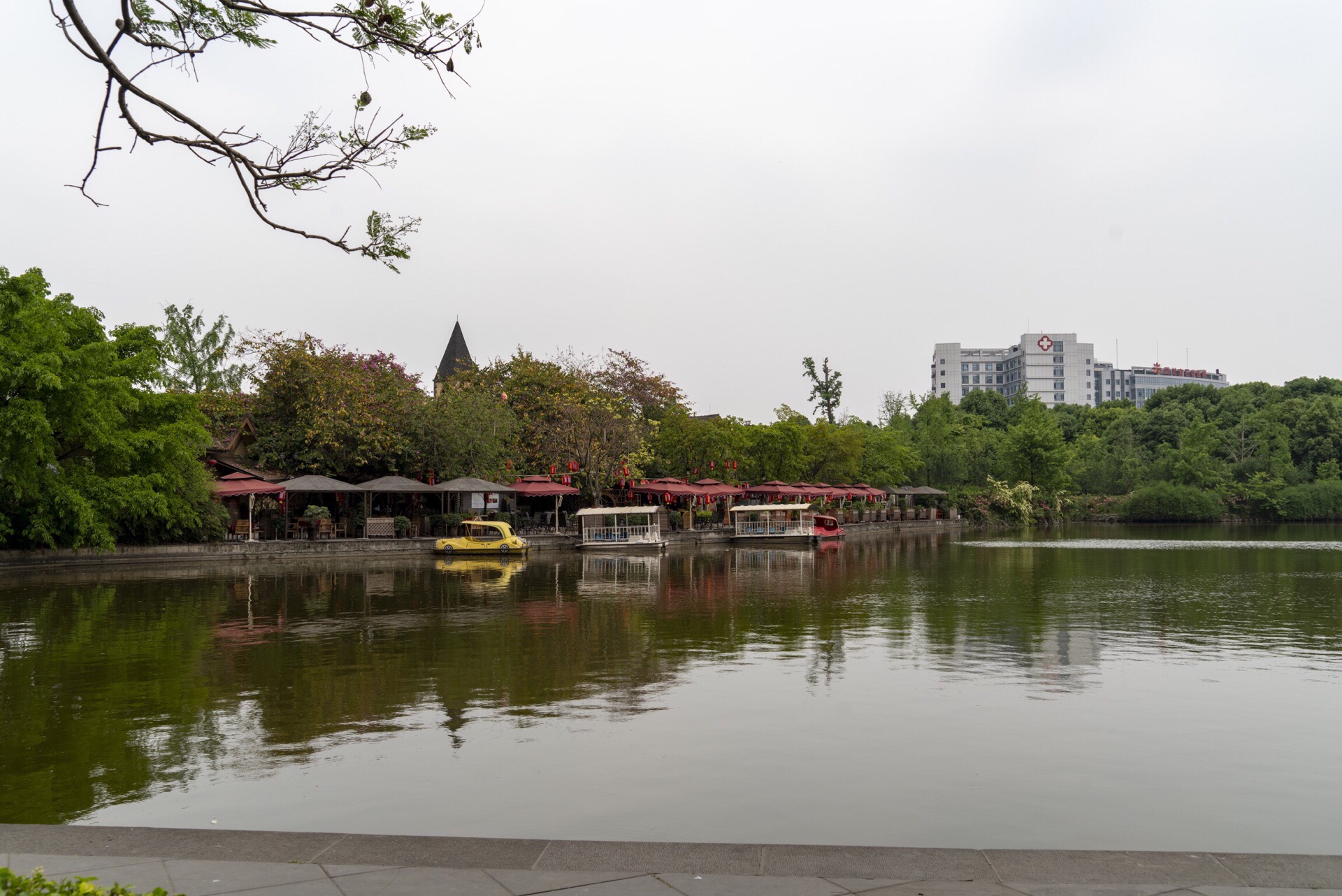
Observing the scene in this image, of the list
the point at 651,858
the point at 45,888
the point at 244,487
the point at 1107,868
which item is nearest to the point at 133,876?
the point at 45,888

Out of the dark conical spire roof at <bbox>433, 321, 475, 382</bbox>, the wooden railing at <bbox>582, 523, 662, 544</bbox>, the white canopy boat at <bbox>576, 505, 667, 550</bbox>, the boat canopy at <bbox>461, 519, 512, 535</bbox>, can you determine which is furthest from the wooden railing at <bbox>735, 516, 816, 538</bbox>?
the dark conical spire roof at <bbox>433, 321, 475, 382</bbox>

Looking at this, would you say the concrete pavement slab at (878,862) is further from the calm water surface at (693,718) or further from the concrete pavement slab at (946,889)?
the calm water surface at (693,718)

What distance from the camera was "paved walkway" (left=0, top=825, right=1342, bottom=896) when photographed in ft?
14.5

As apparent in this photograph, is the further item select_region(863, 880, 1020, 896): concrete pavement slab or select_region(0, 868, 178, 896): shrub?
select_region(863, 880, 1020, 896): concrete pavement slab

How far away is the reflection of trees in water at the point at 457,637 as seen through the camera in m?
8.95

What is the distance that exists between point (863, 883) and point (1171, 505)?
85.1 metres

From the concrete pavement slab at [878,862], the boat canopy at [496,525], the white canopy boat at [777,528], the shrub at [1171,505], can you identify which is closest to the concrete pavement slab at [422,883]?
the concrete pavement slab at [878,862]

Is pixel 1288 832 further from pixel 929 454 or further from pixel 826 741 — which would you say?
pixel 929 454

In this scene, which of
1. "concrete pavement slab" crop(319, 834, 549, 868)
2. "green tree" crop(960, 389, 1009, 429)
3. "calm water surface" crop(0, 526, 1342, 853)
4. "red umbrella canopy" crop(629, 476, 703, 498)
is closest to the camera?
"concrete pavement slab" crop(319, 834, 549, 868)

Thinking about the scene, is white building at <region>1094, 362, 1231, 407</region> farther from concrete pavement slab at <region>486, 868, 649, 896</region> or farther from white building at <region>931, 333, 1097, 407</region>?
concrete pavement slab at <region>486, 868, 649, 896</region>

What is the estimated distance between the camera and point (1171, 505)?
79.5 metres

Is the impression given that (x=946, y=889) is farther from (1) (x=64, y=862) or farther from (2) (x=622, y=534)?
(2) (x=622, y=534)

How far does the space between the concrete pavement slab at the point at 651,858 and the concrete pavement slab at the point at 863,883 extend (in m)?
0.41

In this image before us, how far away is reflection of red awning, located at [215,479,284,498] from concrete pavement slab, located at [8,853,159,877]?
3161 centimetres
